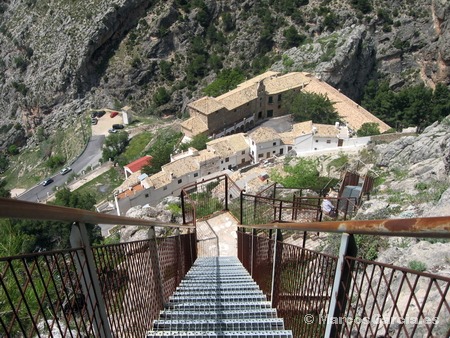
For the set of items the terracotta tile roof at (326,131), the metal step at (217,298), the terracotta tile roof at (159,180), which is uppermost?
the metal step at (217,298)

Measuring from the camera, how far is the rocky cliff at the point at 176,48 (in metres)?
44.2

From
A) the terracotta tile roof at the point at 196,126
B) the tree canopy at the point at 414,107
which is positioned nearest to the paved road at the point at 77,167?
the terracotta tile roof at the point at 196,126

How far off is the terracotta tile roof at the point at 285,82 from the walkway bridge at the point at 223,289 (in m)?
32.1

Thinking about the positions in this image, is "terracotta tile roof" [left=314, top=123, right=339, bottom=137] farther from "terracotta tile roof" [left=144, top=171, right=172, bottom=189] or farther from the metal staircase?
the metal staircase

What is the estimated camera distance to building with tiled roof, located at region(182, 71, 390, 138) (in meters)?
35.6

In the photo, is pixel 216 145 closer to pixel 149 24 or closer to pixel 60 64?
pixel 149 24

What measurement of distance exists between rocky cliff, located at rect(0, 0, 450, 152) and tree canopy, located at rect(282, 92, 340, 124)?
25.8ft

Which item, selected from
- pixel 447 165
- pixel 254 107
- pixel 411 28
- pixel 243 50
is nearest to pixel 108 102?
pixel 243 50

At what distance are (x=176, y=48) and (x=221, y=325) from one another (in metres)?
50.6

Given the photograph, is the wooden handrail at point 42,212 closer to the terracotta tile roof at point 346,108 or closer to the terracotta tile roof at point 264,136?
the terracotta tile roof at point 264,136

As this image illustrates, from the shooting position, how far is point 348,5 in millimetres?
46469

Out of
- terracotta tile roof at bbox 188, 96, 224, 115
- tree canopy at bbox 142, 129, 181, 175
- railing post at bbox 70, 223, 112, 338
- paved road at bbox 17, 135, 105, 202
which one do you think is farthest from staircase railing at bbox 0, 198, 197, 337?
paved road at bbox 17, 135, 105, 202

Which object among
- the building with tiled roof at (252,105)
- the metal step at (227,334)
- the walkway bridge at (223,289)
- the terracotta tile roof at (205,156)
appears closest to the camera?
the walkway bridge at (223,289)

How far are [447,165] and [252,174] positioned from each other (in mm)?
14407
